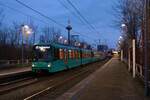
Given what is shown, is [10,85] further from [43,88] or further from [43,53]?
[43,53]

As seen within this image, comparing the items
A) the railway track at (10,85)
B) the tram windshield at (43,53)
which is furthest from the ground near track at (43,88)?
the tram windshield at (43,53)

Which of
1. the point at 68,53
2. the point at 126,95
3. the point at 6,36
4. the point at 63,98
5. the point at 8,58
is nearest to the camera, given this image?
the point at 63,98

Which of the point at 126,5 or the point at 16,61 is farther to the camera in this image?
the point at 16,61

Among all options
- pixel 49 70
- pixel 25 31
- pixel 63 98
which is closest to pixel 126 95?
pixel 63 98

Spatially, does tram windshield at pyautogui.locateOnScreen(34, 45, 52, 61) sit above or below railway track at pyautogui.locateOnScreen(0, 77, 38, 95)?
above

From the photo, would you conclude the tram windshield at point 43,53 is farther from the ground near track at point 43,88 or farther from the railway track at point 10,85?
the railway track at point 10,85

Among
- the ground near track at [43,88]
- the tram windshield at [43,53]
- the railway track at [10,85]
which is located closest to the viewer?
the ground near track at [43,88]

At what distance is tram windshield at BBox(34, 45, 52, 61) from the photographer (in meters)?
35.8

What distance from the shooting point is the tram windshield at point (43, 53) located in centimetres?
3579

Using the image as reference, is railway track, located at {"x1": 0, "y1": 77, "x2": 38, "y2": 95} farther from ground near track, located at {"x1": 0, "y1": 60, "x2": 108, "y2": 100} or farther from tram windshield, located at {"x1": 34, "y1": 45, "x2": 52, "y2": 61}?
tram windshield, located at {"x1": 34, "y1": 45, "x2": 52, "y2": 61}

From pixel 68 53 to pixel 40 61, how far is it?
328 inches

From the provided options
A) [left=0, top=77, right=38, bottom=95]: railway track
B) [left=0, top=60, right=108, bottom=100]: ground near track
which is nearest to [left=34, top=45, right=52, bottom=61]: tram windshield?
[left=0, top=60, right=108, bottom=100]: ground near track

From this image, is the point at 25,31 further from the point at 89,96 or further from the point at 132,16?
the point at 89,96

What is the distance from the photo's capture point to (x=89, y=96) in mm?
17766
